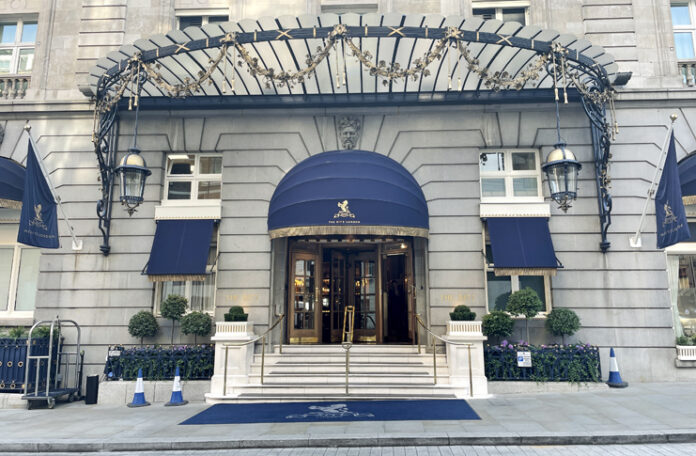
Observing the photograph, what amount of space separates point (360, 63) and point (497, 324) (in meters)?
7.77

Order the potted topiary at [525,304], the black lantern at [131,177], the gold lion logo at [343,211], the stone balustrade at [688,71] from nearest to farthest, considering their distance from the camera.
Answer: the black lantern at [131,177] < the potted topiary at [525,304] < the gold lion logo at [343,211] < the stone balustrade at [688,71]

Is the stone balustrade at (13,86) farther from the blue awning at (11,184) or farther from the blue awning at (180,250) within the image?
the blue awning at (180,250)

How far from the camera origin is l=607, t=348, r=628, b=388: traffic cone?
1199 centimetres

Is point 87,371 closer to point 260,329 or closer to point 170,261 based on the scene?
point 170,261

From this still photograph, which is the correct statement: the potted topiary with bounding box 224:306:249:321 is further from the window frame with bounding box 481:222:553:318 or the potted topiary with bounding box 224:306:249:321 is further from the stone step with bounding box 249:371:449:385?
the window frame with bounding box 481:222:553:318

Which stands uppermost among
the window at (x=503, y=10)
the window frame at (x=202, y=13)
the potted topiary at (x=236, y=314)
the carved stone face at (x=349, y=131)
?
the window frame at (x=202, y=13)

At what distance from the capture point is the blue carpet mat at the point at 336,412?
9.39 meters

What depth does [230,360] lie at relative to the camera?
12023 millimetres

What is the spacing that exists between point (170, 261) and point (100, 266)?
2419mm

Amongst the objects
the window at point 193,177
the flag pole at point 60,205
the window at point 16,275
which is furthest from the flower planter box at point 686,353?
the window at point 16,275

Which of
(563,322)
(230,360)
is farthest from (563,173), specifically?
(230,360)

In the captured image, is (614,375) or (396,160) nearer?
(614,375)

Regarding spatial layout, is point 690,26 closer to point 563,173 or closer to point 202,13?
point 563,173

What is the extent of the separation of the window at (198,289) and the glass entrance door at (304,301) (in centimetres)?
242
